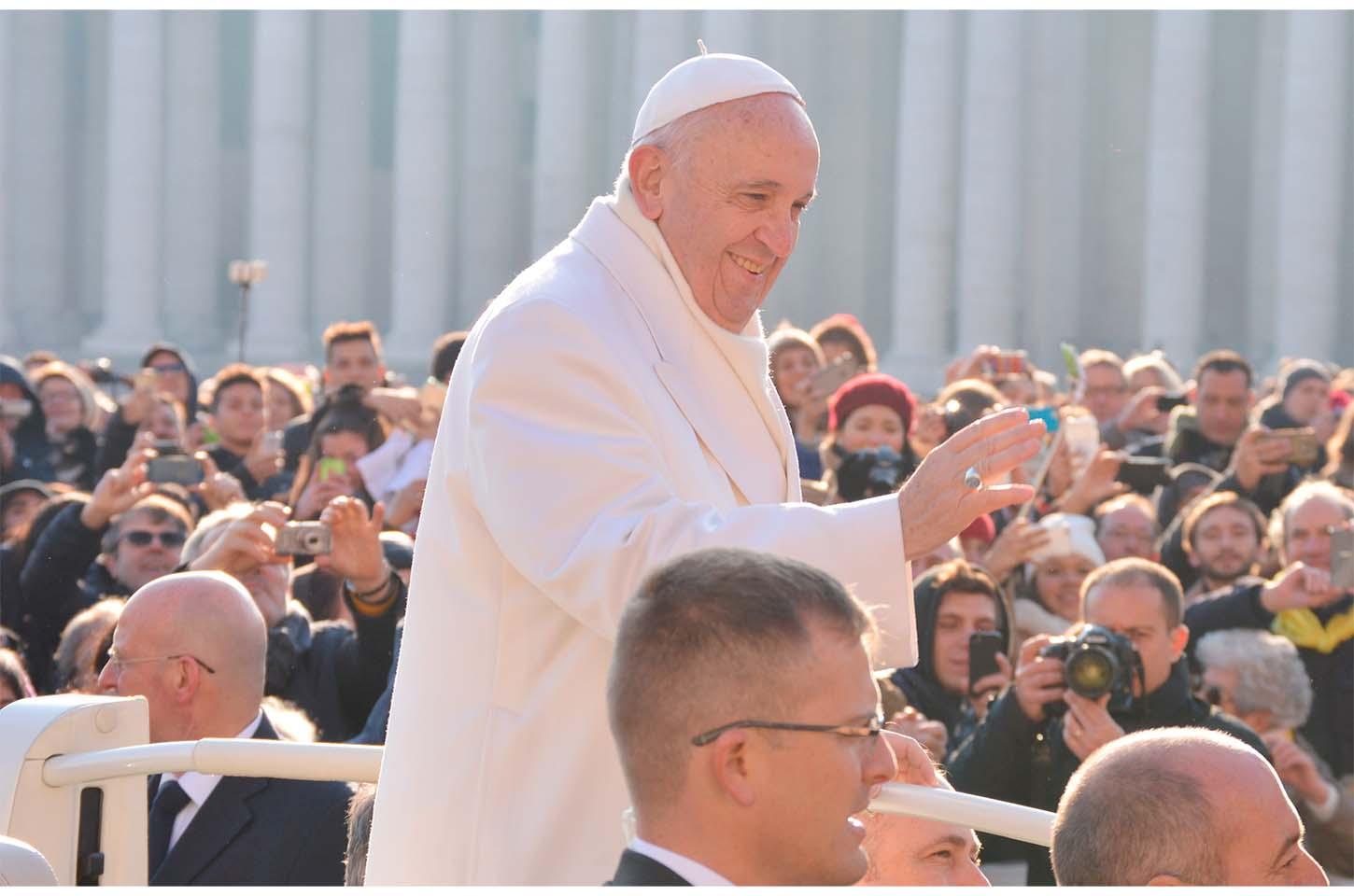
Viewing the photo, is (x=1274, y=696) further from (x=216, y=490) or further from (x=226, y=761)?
(x=216, y=490)

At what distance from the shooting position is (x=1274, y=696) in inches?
408

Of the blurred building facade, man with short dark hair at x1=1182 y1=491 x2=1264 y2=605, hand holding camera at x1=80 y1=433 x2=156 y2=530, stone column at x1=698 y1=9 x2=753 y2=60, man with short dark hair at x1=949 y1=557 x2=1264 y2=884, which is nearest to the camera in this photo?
man with short dark hair at x1=949 y1=557 x2=1264 y2=884

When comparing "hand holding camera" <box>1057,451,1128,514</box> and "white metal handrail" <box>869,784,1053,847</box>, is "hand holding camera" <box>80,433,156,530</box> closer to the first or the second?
"hand holding camera" <box>1057,451,1128,514</box>

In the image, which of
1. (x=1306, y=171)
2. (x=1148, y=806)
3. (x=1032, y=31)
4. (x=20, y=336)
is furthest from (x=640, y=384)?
(x=20, y=336)

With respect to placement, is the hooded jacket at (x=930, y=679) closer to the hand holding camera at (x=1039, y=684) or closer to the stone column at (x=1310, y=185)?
the hand holding camera at (x=1039, y=684)

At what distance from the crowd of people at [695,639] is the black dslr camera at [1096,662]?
0.7 inches

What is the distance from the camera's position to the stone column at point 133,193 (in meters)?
55.7

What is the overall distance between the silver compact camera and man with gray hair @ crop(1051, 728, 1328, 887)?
5.69 meters

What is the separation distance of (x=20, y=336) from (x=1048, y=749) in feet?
176

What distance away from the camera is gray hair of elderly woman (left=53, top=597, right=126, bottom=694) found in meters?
8.74

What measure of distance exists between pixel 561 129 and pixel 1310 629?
43124 millimetres

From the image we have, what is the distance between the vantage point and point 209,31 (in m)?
58.5

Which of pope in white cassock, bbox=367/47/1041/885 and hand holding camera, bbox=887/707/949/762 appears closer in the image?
pope in white cassock, bbox=367/47/1041/885

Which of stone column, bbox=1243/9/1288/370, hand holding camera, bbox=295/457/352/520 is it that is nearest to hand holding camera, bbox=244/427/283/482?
hand holding camera, bbox=295/457/352/520
